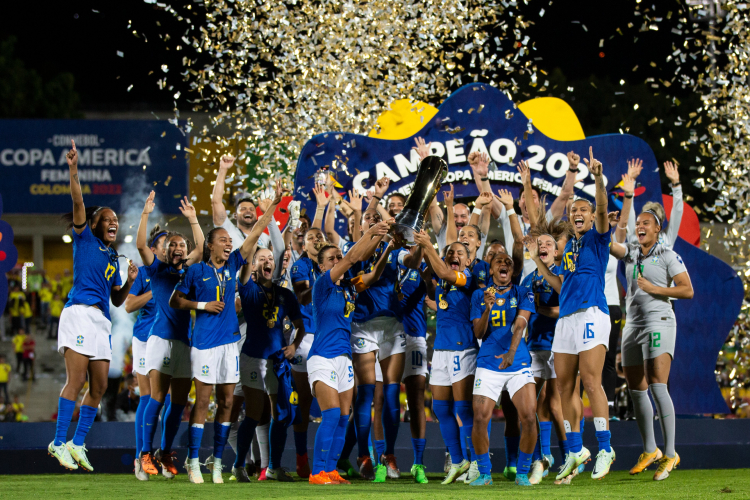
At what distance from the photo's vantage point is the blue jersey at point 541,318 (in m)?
7.13

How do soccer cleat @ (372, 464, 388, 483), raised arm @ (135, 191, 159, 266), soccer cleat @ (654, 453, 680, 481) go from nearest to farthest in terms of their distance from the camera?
soccer cleat @ (654, 453, 680, 481)
soccer cleat @ (372, 464, 388, 483)
raised arm @ (135, 191, 159, 266)

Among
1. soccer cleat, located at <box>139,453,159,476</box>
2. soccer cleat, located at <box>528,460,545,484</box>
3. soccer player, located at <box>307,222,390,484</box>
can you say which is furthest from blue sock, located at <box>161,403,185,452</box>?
soccer cleat, located at <box>528,460,545,484</box>

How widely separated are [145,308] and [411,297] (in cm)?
249

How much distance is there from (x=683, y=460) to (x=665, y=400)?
6.60 ft

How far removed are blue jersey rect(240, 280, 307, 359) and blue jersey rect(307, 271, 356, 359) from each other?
53 cm

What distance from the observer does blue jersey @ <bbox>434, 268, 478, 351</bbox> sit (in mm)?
6863

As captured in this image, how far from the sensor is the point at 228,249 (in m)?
7.02

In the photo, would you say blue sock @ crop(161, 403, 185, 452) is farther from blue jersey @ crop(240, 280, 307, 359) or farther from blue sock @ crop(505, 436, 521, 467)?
blue sock @ crop(505, 436, 521, 467)

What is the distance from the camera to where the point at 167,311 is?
23.9ft

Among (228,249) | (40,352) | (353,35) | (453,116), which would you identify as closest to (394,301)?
(228,249)

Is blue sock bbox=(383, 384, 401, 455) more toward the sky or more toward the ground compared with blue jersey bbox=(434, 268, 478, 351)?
more toward the ground

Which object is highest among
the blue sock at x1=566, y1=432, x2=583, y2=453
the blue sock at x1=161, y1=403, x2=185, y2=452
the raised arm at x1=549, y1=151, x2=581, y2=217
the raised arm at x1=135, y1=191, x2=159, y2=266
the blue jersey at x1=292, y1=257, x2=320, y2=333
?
the raised arm at x1=549, y1=151, x2=581, y2=217

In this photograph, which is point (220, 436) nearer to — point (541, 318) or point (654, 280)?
point (541, 318)

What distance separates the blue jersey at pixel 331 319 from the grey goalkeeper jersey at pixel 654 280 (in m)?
2.39
